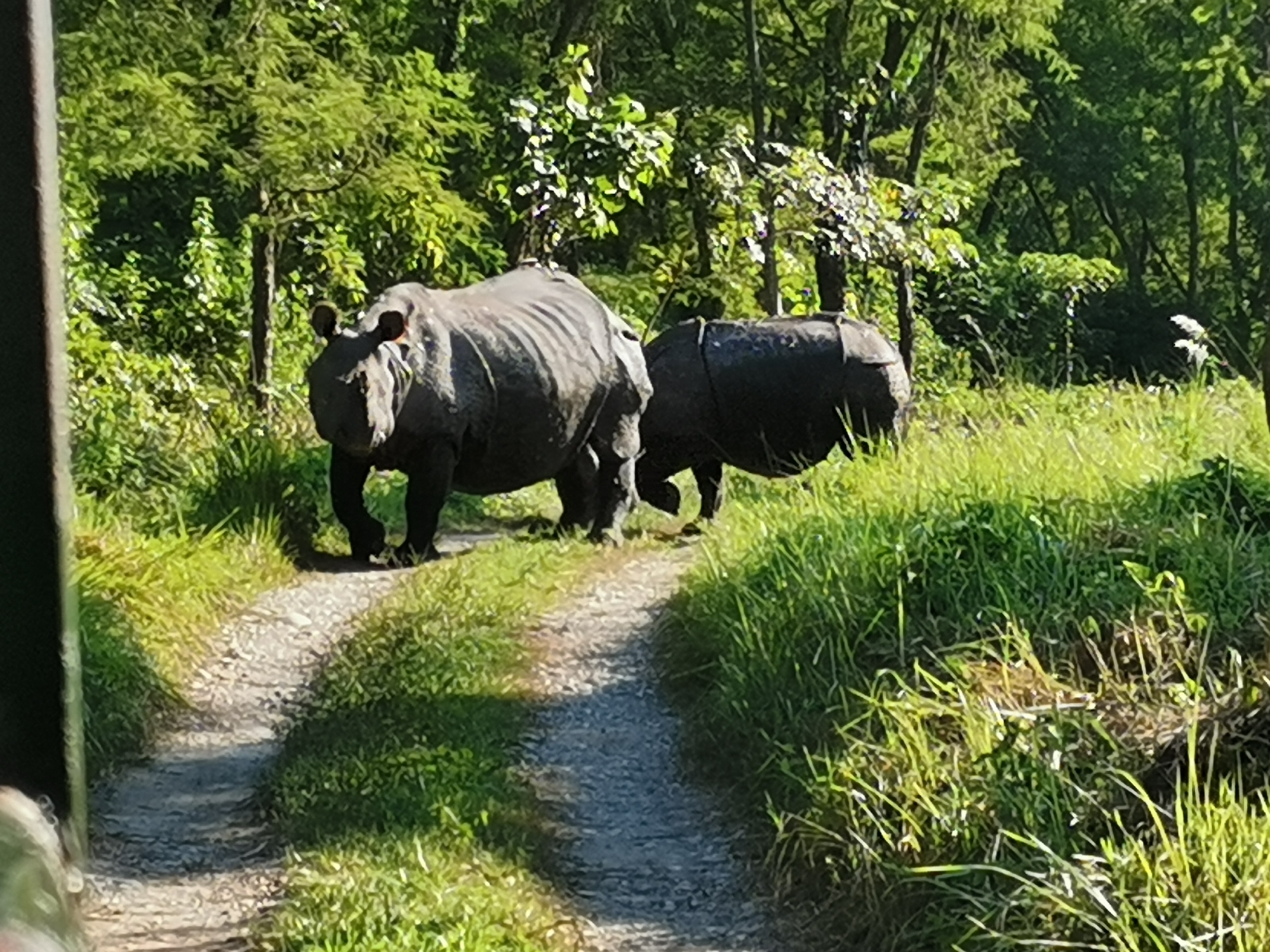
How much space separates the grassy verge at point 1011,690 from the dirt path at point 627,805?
0.68 ft

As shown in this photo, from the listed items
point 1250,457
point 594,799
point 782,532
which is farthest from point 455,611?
point 1250,457

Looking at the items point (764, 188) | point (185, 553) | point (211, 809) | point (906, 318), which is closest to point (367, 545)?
point (185, 553)

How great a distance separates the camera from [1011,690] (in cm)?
618

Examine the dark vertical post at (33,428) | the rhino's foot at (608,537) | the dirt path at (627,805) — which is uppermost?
the dark vertical post at (33,428)

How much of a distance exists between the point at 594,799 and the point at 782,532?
2562mm

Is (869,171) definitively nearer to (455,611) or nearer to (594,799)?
(455,611)

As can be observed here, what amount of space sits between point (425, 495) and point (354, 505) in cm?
50

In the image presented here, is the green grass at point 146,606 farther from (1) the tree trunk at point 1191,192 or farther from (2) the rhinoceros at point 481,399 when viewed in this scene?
(1) the tree trunk at point 1191,192

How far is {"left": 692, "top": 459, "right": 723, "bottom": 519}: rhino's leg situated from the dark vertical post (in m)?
14.4

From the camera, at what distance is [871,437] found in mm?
14328

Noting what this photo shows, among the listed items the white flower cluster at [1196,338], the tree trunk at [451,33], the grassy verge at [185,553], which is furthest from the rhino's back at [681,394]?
the tree trunk at [451,33]

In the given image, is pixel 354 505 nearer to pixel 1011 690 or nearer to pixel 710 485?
pixel 710 485

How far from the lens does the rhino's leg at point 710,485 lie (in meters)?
15.3

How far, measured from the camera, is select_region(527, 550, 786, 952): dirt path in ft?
19.2
